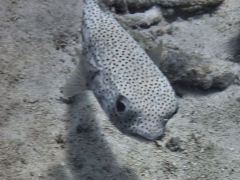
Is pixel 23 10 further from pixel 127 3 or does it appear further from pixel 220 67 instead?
pixel 220 67

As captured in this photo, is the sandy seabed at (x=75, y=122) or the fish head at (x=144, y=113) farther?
the sandy seabed at (x=75, y=122)

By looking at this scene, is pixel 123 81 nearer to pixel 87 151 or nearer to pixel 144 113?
pixel 144 113

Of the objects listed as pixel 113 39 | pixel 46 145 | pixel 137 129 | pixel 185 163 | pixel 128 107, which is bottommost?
pixel 185 163

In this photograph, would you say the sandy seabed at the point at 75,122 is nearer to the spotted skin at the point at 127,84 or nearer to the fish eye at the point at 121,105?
the spotted skin at the point at 127,84

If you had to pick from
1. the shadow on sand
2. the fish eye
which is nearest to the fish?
the fish eye

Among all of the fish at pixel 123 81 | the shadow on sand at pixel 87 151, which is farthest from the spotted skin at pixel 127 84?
the shadow on sand at pixel 87 151

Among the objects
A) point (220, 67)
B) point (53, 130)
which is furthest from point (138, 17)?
point (53, 130)

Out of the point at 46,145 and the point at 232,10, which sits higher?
the point at 232,10

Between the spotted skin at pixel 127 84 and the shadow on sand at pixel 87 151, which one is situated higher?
the spotted skin at pixel 127 84
